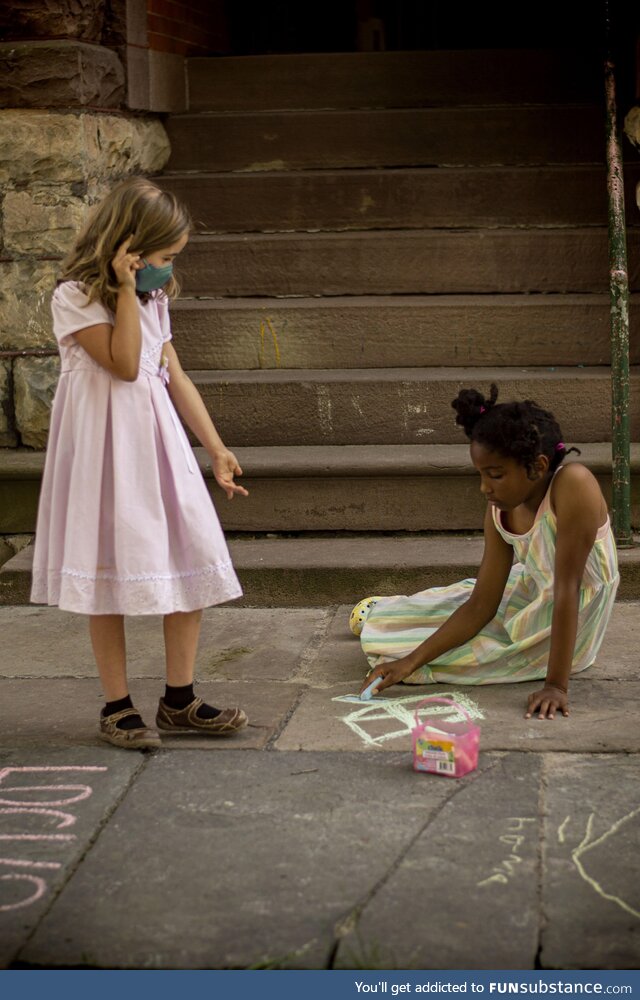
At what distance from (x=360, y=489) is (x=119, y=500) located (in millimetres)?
1969

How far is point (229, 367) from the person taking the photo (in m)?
6.06

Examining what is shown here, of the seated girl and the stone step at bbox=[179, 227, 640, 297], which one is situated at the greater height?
the stone step at bbox=[179, 227, 640, 297]

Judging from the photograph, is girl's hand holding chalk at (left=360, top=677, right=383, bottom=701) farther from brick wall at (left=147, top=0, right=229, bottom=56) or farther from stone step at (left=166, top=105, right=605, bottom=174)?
brick wall at (left=147, top=0, right=229, bottom=56)

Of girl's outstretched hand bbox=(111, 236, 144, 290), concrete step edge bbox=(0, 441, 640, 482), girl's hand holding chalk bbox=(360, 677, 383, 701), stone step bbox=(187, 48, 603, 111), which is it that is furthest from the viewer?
stone step bbox=(187, 48, 603, 111)

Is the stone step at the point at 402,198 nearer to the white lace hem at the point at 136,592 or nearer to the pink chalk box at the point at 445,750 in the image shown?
the white lace hem at the point at 136,592

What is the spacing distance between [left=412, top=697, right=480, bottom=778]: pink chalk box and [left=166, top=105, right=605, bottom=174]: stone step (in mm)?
3878

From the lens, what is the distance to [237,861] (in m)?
3.00

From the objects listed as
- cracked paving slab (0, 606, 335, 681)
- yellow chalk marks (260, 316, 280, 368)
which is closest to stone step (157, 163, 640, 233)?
yellow chalk marks (260, 316, 280, 368)

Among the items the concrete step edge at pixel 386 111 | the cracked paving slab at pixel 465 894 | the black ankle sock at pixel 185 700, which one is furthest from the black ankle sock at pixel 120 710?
the concrete step edge at pixel 386 111

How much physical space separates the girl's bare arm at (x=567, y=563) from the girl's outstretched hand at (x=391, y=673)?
1.29ft

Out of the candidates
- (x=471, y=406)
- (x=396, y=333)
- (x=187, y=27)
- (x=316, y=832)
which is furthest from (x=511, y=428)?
(x=187, y=27)

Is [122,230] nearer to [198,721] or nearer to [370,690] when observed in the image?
[198,721]

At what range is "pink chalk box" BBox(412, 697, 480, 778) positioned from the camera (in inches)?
135

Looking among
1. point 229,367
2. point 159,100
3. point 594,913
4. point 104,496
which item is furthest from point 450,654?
point 159,100
